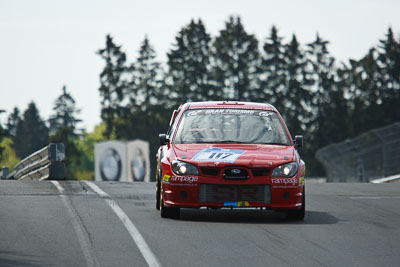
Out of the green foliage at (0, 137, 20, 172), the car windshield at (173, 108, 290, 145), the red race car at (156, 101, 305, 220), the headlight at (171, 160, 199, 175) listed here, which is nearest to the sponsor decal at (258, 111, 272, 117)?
the car windshield at (173, 108, 290, 145)

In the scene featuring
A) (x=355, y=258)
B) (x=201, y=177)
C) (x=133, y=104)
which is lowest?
(x=355, y=258)

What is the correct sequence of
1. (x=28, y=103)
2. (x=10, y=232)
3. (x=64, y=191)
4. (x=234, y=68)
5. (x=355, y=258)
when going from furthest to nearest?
(x=28, y=103), (x=234, y=68), (x=64, y=191), (x=10, y=232), (x=355, y=258)

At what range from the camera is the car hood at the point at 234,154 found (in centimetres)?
1160

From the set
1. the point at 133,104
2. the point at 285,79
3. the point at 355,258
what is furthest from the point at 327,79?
the point at 355,258

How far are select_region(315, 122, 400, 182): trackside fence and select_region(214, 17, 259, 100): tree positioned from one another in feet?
198

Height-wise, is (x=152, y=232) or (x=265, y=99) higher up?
(x=265, y=99)

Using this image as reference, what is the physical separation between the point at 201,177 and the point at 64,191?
504 cm

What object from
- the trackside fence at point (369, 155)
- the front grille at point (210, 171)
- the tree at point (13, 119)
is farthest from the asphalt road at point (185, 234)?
the tree at point (13, 119)

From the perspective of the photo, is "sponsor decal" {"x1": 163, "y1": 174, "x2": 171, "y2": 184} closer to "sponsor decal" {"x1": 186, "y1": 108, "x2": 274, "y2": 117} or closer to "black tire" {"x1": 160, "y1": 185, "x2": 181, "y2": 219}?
"black tire" {"x1": 160, "y1": 185, "x2": 181, "y2": 219}

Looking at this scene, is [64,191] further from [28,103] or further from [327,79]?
[28,103]

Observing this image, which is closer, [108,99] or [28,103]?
[108,99]

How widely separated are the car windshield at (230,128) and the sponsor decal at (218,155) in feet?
1.61

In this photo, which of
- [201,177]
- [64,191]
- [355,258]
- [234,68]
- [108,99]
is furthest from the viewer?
[108,99]

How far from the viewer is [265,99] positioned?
94750mm
